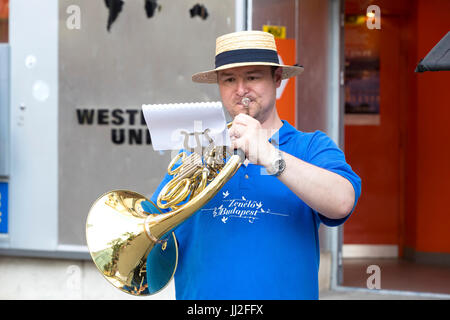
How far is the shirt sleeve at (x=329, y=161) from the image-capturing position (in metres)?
2.00

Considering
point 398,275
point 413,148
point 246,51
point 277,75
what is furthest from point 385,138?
point 246,51

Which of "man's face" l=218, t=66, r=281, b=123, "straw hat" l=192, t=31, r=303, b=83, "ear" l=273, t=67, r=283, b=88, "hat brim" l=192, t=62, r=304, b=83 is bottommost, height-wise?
"man's face" l=218, t=66, r=281, b=123

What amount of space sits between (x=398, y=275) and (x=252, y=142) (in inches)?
202

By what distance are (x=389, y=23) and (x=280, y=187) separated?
5.85 meters

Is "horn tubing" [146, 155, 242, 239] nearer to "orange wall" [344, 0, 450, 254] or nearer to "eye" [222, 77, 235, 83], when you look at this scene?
"eye" [222, 77, 235, 83]

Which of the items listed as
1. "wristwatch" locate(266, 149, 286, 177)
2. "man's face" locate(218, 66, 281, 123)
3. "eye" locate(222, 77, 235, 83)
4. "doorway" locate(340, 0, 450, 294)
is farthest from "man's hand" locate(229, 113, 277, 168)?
"doorway" locate(340, 0, 450, 294)

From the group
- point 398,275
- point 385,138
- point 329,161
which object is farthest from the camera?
point 385,138

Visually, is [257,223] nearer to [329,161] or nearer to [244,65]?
[329,161]

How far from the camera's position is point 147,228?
2.04 meters

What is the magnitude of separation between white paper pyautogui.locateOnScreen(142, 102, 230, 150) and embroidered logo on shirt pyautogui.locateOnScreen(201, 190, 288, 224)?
0.25 metres

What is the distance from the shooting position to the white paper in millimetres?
1835

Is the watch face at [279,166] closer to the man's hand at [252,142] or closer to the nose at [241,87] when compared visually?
the man's hand at [252,142]

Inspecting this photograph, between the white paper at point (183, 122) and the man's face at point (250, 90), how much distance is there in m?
0.23
